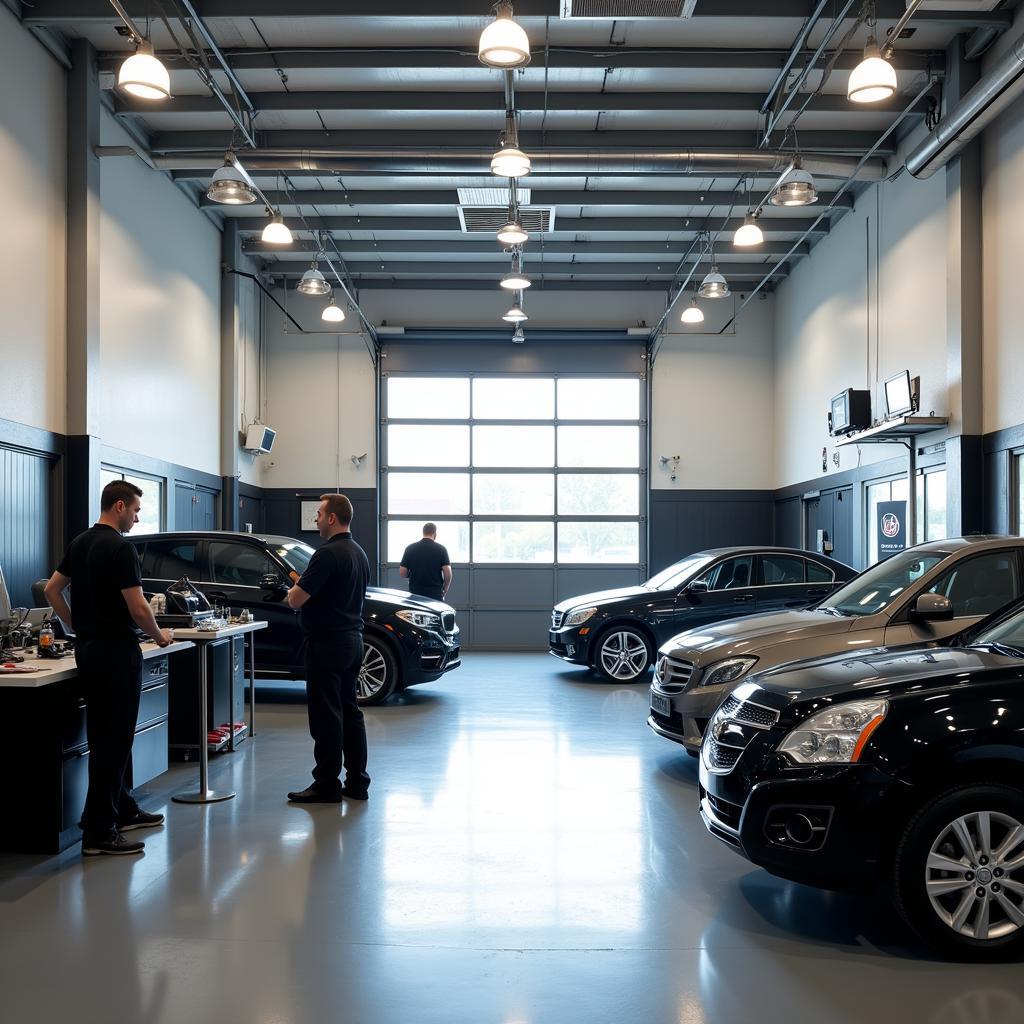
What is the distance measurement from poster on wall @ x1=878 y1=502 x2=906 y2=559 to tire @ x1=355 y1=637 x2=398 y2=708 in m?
5.81

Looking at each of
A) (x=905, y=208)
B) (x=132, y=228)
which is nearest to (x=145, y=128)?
(x=132, y=228)

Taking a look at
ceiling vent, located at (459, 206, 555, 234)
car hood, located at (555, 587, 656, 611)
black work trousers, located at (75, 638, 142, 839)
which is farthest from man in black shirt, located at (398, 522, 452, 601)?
black work trousers, located at (75, 638, 142, 839)

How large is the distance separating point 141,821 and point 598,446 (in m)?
12.3

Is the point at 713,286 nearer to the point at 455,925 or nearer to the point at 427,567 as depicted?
the point at 427,567

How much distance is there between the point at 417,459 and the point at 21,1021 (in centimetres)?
1383

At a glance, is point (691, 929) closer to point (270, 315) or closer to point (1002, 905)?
point (1002, 905)

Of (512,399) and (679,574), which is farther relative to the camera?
(512,399)

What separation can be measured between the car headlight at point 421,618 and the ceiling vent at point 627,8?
516 cm

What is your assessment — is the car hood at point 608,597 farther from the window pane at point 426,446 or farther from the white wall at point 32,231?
the white wall at point 32,231

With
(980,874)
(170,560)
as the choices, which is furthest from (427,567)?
Answer: (980,874)

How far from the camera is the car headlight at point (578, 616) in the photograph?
36.1 ft

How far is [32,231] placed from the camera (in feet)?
28.2

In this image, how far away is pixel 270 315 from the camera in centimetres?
1656

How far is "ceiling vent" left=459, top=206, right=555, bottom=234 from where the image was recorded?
1257cm
